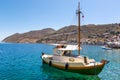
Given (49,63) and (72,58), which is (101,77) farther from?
(49,63)

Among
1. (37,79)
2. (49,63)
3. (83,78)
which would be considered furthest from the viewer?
(49,63)

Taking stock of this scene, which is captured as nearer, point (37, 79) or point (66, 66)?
point (37, 79)

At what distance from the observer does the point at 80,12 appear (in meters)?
41.6

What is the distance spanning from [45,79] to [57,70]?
818cm

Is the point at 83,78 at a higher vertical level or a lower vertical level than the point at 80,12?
lower

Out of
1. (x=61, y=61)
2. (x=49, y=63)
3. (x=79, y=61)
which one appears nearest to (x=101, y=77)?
(x=79, y=61)

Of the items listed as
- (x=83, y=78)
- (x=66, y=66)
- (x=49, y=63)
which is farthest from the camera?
(x=49, y=63)

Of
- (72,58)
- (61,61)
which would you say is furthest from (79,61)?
(61,61)

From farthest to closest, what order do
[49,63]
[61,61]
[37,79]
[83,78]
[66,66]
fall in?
[49,63] → [61,61] → [66,66] → [83,78] → [37,79]

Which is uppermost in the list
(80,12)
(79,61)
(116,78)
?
(80,12)

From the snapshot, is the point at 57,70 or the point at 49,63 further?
the point at 49,63

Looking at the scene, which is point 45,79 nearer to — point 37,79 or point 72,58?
point 37,79

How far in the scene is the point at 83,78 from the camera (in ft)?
108

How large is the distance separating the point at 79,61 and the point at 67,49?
440cm
